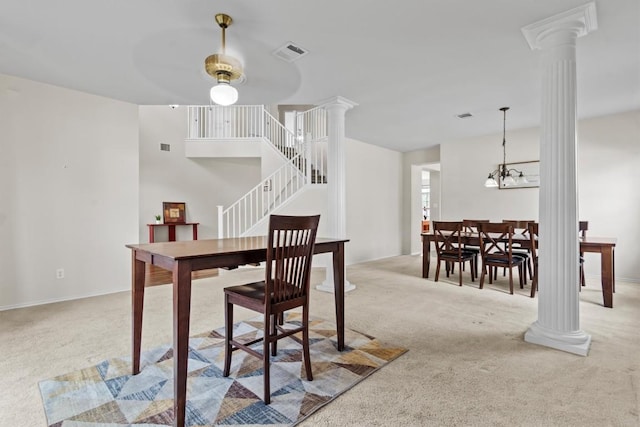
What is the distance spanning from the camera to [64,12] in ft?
7.42

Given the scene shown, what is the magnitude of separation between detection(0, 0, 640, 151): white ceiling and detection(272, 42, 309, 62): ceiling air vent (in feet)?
0.20

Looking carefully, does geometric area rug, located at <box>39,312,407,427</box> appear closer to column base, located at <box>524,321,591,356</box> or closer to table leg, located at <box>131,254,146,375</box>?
table leg, located at <box>131,254,146,375</box>

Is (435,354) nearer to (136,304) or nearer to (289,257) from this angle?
(289,257)

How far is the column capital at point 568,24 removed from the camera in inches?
87.2

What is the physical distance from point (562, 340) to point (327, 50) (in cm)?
303

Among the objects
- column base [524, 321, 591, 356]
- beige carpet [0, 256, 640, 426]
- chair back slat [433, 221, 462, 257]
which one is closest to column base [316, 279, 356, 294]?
beige carpet [0, 256, 640, 426]

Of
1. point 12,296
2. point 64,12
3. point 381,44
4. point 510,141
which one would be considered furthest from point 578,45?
point 12,296

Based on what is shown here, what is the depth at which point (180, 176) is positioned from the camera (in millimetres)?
7137

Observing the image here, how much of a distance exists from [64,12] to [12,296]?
293cm

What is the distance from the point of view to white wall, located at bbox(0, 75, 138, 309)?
3.35 m

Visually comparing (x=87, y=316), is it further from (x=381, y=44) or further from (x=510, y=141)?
(x=510, y=141)

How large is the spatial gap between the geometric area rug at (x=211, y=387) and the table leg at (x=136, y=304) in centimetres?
12

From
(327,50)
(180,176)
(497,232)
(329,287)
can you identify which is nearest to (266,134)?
(180,176)

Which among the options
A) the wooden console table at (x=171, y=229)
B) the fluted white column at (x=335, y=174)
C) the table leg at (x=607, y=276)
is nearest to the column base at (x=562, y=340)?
the table leg at (x=607, y=276)
